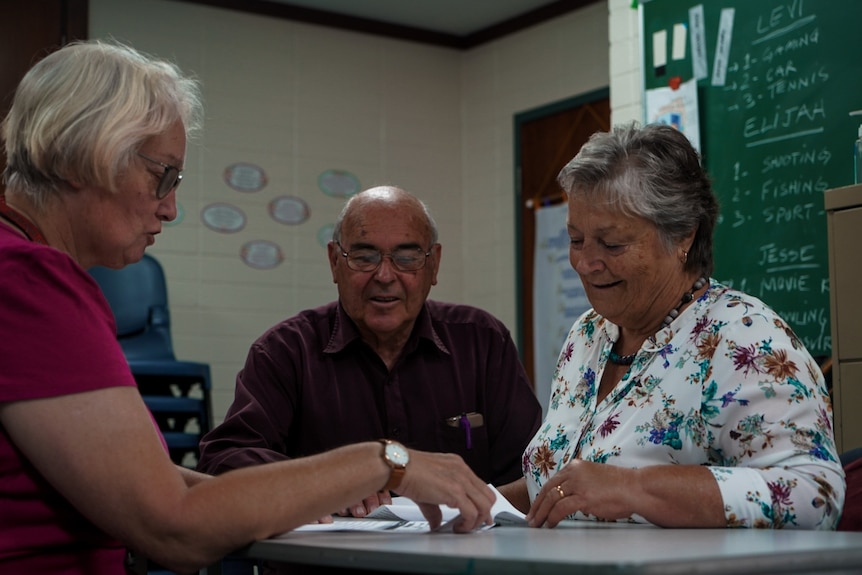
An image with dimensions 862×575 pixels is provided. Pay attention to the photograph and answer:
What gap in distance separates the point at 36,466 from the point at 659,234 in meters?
1.22

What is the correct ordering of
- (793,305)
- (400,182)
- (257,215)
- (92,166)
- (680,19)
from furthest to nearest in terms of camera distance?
(400,182) < (257,215) < (680,19) < (793,305) < (92,166)

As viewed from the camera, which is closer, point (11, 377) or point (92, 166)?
point (11, 377)

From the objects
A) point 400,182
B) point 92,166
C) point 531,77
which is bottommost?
point 92,166

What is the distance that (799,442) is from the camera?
1781 millimetres

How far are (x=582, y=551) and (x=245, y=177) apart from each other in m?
5.07

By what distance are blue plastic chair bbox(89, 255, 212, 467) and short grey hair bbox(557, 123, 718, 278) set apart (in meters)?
3.09

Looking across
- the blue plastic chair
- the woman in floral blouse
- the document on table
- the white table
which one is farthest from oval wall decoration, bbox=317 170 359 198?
the white table

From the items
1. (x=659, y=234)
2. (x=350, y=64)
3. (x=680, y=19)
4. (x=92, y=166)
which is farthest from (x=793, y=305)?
(x=350, y=64)

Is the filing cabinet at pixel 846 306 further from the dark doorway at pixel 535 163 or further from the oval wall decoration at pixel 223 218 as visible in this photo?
the oval wall decoration at pixel 223 218

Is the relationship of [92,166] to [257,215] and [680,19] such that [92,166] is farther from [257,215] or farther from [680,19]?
[257,215]

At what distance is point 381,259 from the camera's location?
286 cm

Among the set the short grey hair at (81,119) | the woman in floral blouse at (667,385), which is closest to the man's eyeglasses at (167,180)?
the short grey hair at (81,119)

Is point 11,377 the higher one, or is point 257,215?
point 257,215

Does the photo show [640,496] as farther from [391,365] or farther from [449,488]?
[391,365]
